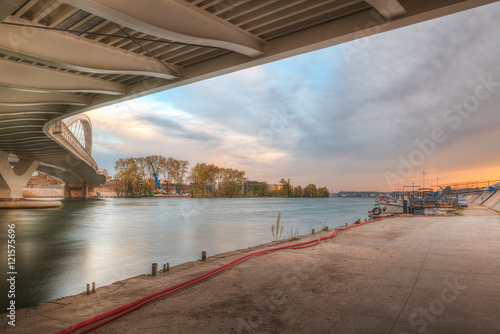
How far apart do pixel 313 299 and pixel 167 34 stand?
22.6ft

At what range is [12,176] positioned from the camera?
4209 centimetres

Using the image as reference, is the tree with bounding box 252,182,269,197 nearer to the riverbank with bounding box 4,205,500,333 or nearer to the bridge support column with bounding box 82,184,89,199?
the bridge support column with bounding box 82,184,89,199

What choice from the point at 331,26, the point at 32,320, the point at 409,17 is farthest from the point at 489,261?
the point at 32,320

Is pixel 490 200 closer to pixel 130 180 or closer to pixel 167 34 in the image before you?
pixel 167 34

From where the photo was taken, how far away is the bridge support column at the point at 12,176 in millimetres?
39688

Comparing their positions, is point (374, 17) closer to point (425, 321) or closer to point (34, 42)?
point (425, 321)

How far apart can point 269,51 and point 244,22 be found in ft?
5.33

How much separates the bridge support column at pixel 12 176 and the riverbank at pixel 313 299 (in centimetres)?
4394

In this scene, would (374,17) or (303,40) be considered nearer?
(374,17)

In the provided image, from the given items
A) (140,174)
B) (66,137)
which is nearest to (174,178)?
(140,174)

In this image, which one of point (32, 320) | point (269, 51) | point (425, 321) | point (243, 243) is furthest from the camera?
point (243, 243)

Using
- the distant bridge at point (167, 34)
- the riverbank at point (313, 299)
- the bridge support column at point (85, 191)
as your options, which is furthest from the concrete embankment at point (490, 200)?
the bridge support column at point (85, 191)

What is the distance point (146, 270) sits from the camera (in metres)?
12.0

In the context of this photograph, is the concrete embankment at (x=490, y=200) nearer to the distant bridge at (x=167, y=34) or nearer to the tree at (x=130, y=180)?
the distant bridge at (x=167, y=34)
